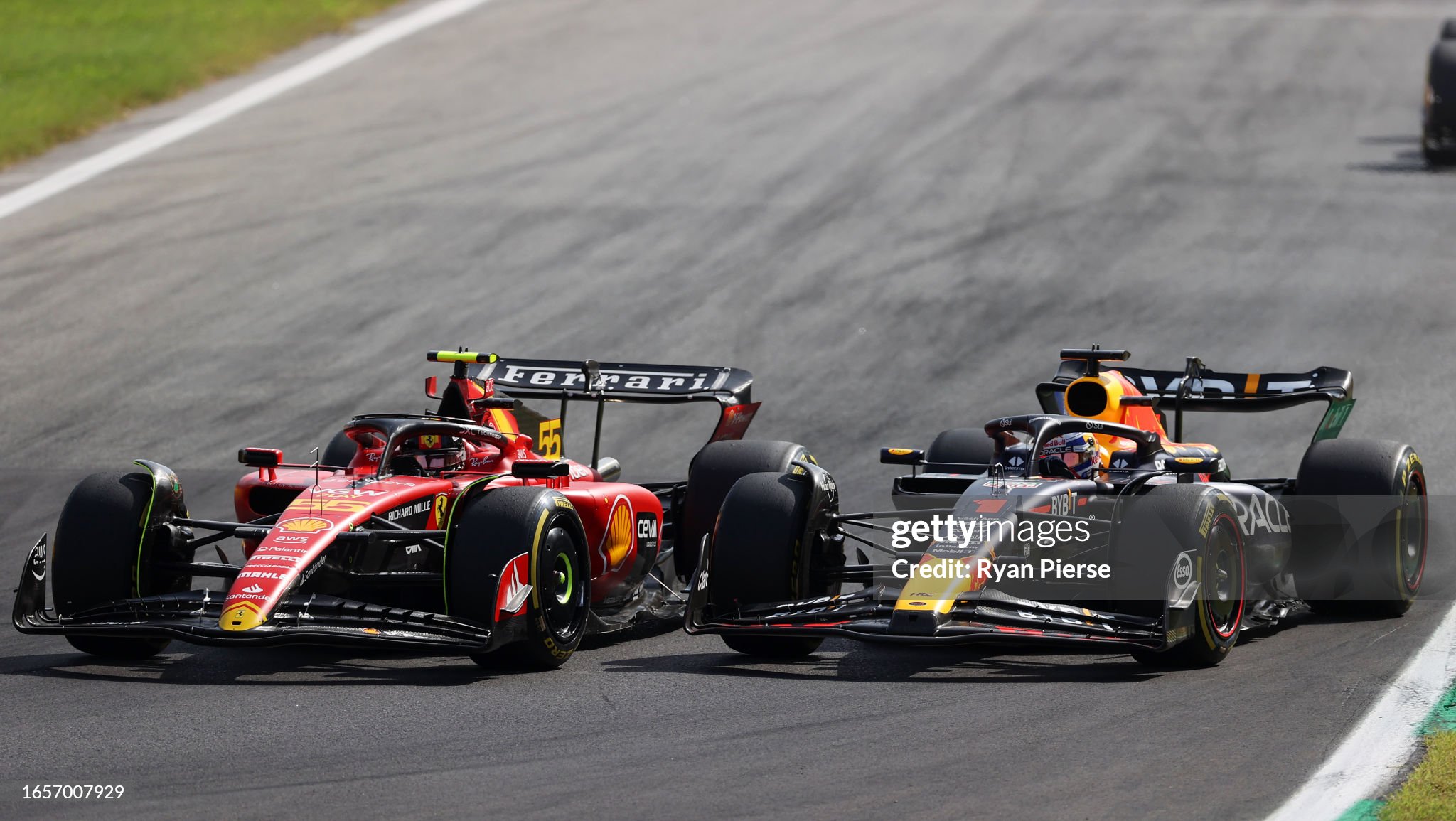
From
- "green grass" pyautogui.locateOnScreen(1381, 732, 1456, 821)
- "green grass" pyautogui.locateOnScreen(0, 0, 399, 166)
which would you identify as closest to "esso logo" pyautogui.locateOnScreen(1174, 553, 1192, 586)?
"green grass" pyautogui.locateOnScreen(1381, 732, 1456, 821)

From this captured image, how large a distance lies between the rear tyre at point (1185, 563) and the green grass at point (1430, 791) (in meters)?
1.76

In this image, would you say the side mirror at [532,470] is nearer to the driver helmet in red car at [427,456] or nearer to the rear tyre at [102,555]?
the driver helmet in red car at [427,456]

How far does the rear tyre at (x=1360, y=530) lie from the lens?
11.6m

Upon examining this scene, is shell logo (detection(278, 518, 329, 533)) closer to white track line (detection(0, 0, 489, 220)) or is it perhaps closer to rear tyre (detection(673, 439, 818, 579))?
rear tyre (detection(673, 439, 818, 579))

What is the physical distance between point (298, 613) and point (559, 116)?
21.0 metres

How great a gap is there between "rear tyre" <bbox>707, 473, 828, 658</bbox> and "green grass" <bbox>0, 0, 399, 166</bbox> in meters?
20.6

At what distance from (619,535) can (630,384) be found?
1.94 m

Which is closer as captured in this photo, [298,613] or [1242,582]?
[298,613]

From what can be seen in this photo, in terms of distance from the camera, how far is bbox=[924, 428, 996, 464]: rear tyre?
12.8 m

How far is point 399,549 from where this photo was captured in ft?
34.6

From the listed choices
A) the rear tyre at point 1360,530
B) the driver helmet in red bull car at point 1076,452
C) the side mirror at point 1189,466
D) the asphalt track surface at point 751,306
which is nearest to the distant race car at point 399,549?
the asphalt track surface at point 751,306

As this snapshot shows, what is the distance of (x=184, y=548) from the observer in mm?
10453

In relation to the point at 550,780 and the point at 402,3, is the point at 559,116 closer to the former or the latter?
the point at 402,3

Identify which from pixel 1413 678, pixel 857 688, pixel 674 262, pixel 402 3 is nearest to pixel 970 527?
pixel 857 688
